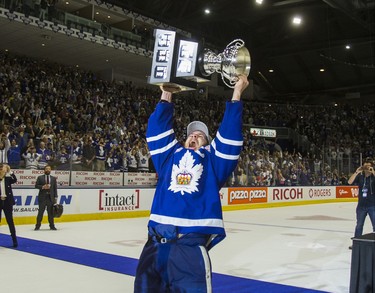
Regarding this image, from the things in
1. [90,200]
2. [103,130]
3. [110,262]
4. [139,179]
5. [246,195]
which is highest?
[103,130]

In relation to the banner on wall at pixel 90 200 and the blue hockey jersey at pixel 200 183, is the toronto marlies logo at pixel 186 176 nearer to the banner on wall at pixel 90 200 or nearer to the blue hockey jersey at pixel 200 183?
the blue hockey jersey at pixel 200 183

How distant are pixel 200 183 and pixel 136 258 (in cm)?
506

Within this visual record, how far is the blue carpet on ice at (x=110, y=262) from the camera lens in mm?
5430

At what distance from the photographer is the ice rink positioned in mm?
5605

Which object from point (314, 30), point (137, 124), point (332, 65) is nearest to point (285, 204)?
point (137, 124)

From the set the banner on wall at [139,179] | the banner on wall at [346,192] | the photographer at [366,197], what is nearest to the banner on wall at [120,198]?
the banner on wall at [139,179]

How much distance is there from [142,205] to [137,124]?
739cm

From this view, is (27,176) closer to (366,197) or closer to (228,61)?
(366,197)

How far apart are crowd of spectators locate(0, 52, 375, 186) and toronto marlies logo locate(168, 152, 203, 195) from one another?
10.4 meters

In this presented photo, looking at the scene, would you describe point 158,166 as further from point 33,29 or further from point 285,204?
point 33,29

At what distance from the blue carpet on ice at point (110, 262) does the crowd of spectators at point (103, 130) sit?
4.27 metres

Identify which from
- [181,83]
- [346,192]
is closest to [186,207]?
[181,83]

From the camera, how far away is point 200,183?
8.65ft

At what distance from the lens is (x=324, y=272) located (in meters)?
6.56
